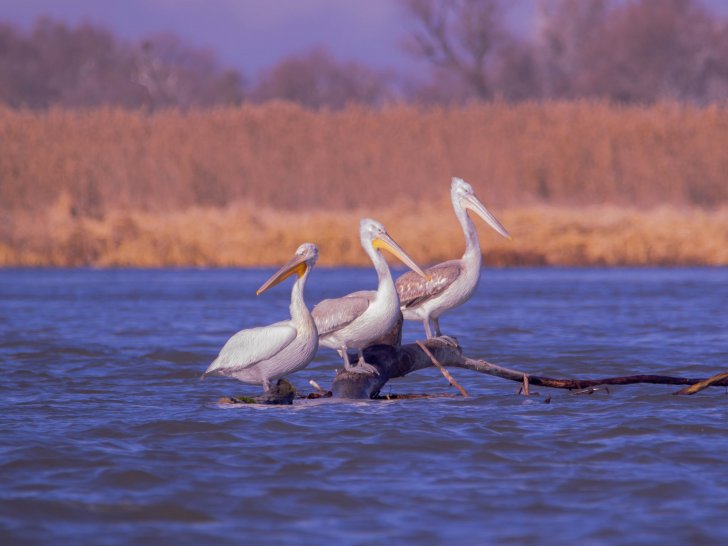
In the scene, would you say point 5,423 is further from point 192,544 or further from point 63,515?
point 192,544

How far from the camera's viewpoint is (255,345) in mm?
8406

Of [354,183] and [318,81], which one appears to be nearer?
[354,183]

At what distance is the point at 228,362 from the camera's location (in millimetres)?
8539

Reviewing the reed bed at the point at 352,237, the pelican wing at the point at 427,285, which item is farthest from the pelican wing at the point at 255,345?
the reed bed at the point at 352,237

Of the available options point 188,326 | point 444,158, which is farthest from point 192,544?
point 444,158

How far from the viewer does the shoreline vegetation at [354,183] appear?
74.4ft

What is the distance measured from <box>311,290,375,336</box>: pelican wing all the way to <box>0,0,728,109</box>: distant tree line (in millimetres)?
28928

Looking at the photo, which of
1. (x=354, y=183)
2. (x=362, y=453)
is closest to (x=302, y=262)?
(x=362, y=453)

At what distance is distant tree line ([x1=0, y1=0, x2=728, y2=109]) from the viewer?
50.9 metres

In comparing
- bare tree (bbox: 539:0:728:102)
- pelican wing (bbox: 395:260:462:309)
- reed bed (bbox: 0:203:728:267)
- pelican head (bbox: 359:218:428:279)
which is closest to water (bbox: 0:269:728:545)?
pelican wing (bbox: 395:260:462:309)

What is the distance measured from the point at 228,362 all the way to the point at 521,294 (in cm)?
1046

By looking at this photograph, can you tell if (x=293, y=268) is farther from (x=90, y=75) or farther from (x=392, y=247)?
(x=90, y=75)

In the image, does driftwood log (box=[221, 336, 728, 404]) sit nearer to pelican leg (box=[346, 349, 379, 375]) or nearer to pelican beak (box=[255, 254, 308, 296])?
pelican leg (box=[346, 349, 379, 375])

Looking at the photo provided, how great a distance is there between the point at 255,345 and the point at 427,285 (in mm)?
1445
